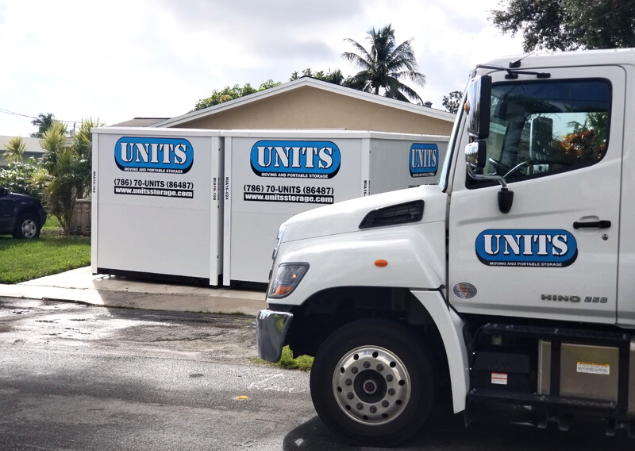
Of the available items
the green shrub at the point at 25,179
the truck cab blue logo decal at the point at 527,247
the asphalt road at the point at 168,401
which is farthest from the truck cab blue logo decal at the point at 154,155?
the green shrub at the point at 25,179

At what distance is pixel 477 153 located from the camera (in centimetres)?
545

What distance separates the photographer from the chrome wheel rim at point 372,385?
586 cm

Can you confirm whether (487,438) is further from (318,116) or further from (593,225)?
(318,116)

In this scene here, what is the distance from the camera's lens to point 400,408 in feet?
19.3

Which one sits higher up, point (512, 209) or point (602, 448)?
point (512, 209)

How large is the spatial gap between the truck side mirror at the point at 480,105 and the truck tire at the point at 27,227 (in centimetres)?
1731

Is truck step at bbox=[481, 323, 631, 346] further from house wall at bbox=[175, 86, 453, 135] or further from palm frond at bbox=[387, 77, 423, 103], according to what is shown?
palm frond at bbox=[387, 77, 423, 103]

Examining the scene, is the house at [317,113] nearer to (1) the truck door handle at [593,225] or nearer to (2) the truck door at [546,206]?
(2) the truck door at [546,206]

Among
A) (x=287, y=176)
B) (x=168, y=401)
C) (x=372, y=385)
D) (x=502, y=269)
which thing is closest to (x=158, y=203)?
(x=287, y=176)

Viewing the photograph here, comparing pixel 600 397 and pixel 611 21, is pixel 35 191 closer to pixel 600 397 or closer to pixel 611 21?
pixel 611 21

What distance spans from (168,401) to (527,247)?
3.48 meters

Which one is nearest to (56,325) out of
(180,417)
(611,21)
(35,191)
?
(180,417)

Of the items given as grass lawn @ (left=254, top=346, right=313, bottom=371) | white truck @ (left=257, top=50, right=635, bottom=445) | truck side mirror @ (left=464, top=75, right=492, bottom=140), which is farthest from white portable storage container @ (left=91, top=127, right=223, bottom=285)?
truck side mirror @ (left=464, top=75, right=492, bottom=140)

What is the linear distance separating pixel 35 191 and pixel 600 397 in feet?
68.1
